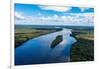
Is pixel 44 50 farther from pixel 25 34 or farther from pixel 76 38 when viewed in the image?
pixel 76 38

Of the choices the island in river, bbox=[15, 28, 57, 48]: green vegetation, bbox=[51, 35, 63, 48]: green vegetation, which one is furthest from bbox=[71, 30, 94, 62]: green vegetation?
bbox=[15, 28, 57, 48]: green vegetation

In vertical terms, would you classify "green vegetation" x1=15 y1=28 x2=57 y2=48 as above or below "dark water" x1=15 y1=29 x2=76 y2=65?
above

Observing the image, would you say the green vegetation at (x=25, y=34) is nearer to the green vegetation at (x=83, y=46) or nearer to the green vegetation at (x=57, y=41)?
the green vegetation at (x=57, y=41)

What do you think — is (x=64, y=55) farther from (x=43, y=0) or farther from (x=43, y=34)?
(x=43, y=0)

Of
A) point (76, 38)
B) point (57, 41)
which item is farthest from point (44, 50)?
point (76, 38)

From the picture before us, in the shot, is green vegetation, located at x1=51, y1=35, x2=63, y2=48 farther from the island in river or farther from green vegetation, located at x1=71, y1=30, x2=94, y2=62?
green vegetation, located at x1=71, y1=30, x2=94, y2=62

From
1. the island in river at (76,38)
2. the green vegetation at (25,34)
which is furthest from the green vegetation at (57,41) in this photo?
the green vegetation at (25,34)

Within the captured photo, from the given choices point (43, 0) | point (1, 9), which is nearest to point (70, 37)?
point (43, 0)
